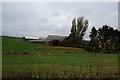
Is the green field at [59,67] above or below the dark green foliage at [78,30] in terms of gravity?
below

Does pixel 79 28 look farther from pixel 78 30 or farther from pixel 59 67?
pixel 59 67

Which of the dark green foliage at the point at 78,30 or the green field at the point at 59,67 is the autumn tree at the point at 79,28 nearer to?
the dark green foliage at the point at 78,30

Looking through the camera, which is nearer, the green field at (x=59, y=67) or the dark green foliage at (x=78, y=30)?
the green field at (x=59, y=67)

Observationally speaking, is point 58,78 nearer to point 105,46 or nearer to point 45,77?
point 45,77

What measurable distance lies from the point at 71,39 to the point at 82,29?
6413 mm

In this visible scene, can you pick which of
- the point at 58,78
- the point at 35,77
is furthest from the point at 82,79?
the point at 35,77

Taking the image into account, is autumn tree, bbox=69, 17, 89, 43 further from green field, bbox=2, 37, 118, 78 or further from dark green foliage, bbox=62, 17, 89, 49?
green field, bbox=2, 37, 118, 78

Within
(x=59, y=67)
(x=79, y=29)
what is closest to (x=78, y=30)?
(x=79, y=29)

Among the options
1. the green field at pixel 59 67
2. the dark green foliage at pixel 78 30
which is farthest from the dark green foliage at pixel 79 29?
the green field at pixel 59 67

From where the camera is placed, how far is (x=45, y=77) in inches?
168

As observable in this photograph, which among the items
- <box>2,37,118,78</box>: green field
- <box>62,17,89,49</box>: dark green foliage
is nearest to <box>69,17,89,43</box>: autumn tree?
<box>62,17,89,49</box>: dark green foliage

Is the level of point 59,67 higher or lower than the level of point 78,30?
lower

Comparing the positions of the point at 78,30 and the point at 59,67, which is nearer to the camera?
the point at 59,67

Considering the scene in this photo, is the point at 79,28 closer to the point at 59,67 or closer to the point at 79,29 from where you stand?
the point at 79,29
